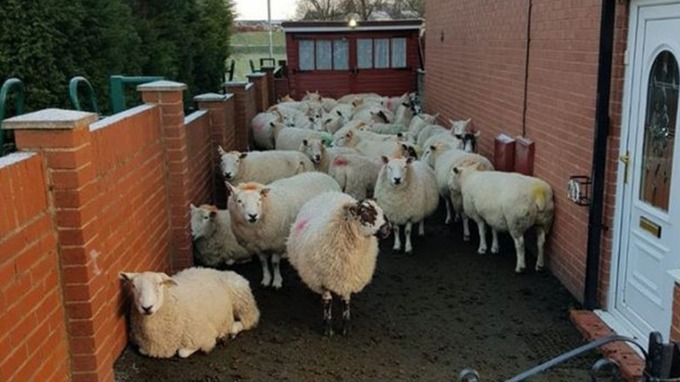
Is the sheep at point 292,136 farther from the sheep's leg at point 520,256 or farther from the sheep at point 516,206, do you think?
the sheep's leg at point 520,256

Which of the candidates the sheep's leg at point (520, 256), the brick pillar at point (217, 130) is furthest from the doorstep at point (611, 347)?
the brick pillar at point (217, 130)

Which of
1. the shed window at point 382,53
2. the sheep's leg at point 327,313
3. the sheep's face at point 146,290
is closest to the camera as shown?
the sheep's face at point 146,290

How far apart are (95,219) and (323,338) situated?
248 centimetres

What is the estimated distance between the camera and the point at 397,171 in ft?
28.4

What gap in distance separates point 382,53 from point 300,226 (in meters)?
17.6

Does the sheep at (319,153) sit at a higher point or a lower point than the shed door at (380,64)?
lower

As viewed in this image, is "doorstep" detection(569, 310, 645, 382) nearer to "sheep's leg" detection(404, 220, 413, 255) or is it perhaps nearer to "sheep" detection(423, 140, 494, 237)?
"sheep's leg" detection(404, 220, 413, 255)

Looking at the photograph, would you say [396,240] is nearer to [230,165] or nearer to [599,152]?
[230,165]

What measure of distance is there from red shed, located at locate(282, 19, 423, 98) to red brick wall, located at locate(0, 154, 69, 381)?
19594mm

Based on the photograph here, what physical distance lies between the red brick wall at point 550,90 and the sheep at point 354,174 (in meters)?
1.97

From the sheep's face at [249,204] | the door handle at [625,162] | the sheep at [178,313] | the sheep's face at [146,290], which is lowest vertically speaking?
the sheep at [178,313]

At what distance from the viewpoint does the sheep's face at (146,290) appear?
529cm

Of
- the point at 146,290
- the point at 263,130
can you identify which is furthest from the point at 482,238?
the point at 263,130

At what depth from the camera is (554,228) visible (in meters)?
7.70
